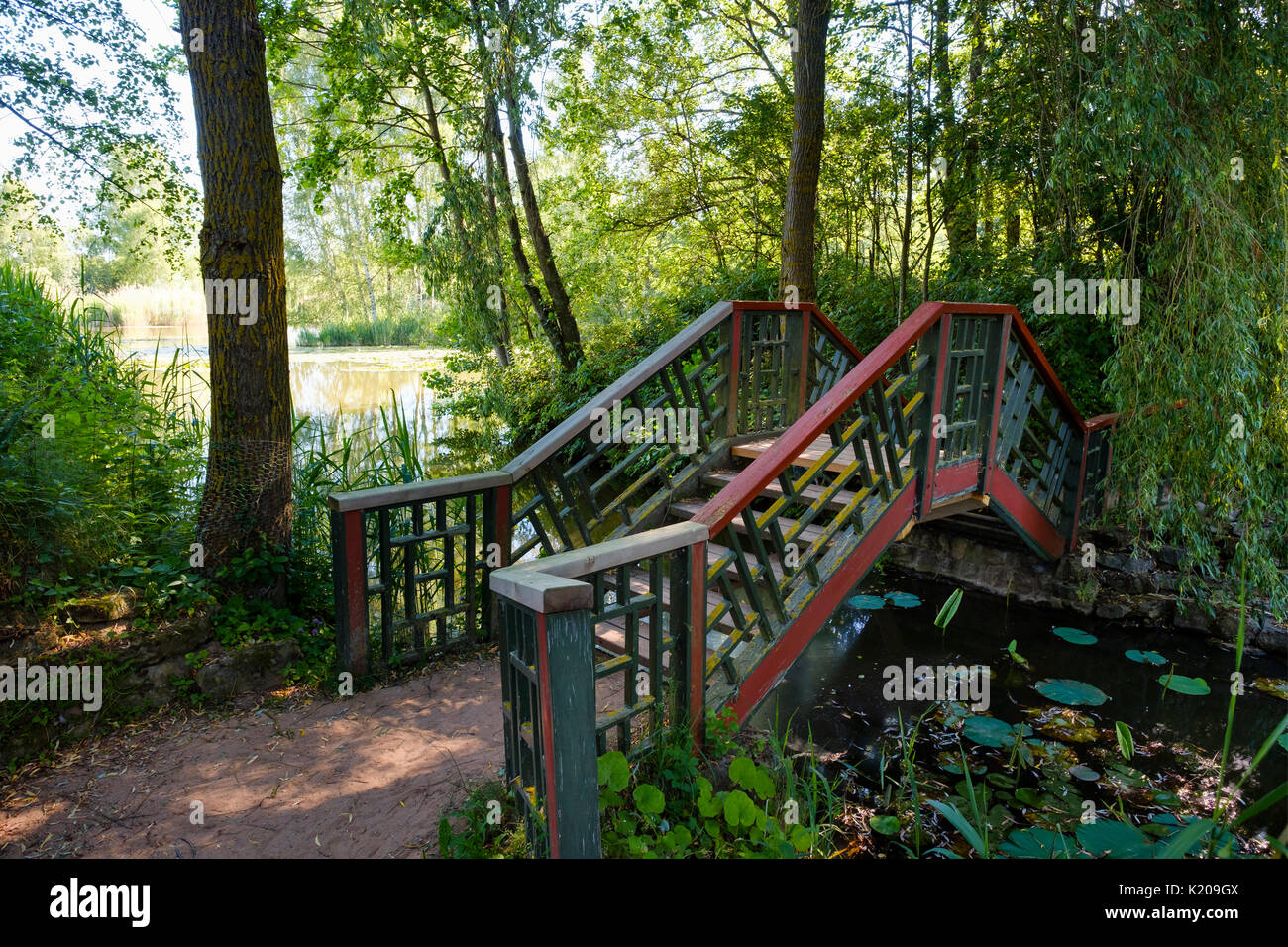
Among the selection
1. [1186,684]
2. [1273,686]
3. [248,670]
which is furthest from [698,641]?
[1273,686]

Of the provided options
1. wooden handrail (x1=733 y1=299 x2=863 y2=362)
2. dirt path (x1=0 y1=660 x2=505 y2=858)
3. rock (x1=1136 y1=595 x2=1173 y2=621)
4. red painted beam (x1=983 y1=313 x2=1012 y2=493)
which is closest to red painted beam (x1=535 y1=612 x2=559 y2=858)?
dirt path (x1=0 y1=660 x2=505 y2=858)

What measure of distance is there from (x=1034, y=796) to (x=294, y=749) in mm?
3612

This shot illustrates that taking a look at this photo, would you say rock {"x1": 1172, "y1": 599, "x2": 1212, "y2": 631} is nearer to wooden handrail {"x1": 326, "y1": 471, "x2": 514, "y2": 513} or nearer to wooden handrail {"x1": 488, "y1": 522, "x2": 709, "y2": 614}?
wooden handrail {"x1": 488, "y1": 522, "x2": 709, "y2": 614}

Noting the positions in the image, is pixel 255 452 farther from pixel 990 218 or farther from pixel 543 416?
pixel 990 218

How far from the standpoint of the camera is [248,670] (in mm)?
3814

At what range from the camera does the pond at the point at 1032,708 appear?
→ 4.13 m

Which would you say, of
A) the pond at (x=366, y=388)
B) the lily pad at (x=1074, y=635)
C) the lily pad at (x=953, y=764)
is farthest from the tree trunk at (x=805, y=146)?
the pond at (x=366, y=388)

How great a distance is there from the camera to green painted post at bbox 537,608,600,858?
7.34 ft

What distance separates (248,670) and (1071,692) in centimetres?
505

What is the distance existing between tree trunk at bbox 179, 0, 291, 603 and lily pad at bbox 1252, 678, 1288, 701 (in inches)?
252

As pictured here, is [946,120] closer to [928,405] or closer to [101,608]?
[928,405]

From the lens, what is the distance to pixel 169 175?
314 inches

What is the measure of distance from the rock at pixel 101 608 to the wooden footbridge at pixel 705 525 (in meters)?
0.98

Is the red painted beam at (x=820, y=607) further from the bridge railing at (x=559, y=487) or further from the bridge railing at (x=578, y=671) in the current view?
the bridge railing at (x=559, y=487)
